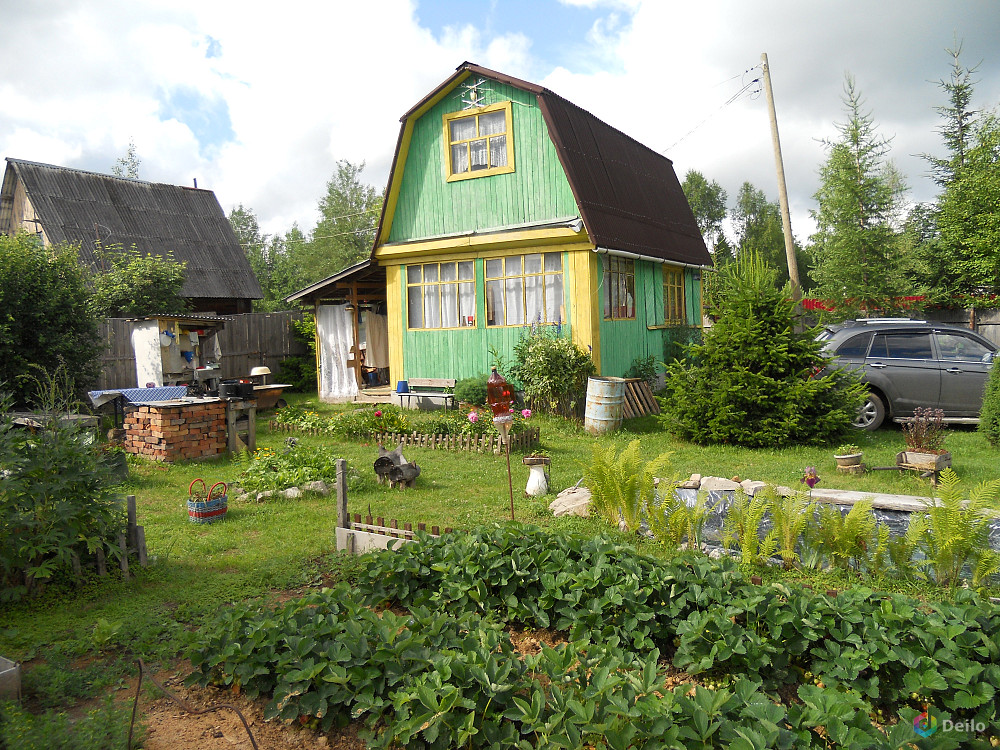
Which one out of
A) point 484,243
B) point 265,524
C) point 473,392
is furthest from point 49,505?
point 484,243

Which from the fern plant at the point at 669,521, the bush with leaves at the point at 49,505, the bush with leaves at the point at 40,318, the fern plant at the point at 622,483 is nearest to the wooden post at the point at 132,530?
the bush with leaves at the point at 49,505

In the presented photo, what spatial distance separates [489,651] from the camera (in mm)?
3154

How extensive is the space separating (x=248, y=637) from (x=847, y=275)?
23.1 meters

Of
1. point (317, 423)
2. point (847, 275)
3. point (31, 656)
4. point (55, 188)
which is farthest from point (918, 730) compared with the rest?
point (55, 188)

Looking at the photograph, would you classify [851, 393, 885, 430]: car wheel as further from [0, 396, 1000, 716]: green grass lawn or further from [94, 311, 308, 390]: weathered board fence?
[94, 311, 308, 390]: weathered board fence

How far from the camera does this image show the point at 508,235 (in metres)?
13.7

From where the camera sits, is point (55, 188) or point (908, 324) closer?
point (908, 324)

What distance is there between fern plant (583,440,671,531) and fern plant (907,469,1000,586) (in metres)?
1.93

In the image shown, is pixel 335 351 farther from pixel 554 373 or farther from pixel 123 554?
pixel 123 554

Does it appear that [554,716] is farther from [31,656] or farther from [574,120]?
[574,120]

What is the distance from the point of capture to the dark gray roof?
21.6 meters

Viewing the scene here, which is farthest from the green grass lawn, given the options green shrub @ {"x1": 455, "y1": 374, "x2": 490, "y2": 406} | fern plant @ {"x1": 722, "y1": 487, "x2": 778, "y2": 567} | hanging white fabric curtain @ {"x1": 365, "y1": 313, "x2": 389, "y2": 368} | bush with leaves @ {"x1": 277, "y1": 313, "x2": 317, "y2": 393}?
bush with leaves @ {"x1": 277, "y1": 313, "x2": 317, "y2": 393}

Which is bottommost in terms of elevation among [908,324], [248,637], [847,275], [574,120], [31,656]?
[31,656]

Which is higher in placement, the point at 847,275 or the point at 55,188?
the point at 55,188
